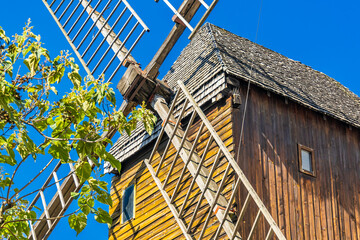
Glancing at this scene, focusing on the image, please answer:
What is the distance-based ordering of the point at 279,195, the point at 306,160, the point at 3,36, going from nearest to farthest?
the point at 3,36 → the point at 279,195 → the point at 306,160

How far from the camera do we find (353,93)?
56.4 ft

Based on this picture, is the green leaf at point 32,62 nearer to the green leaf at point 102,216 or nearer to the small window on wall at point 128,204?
the green leaf at point 102,216

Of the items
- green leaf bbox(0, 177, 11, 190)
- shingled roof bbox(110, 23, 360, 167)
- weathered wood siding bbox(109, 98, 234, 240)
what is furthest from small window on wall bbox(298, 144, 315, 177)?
green leaf bbox(0, 177, 11, 190)

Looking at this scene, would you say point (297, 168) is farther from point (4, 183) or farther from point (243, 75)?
point (4, 183)

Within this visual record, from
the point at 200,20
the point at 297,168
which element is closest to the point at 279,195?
the point at 297,168

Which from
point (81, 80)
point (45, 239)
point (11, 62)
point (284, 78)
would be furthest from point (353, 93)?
point (11, 62)

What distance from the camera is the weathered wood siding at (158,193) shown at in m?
11.3

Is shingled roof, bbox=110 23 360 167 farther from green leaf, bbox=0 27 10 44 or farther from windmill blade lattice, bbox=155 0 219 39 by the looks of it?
green leaf, bbox=0 27 10 44

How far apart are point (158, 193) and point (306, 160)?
2.97m

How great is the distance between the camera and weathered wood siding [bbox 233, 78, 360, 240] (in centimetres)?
1132

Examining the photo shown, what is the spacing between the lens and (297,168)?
12039 mm

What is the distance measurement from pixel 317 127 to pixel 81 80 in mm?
5602

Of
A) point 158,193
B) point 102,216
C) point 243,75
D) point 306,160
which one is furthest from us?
point 158,193

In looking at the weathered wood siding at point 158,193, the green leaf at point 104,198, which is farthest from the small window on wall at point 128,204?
the green leaf at point 104,198
